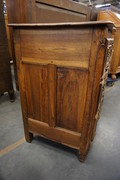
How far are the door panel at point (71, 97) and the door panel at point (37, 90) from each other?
11 cm

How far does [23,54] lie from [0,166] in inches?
34.7

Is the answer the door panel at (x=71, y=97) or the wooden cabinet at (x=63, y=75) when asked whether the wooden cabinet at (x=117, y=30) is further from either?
the door panel at (x=71, y=97)

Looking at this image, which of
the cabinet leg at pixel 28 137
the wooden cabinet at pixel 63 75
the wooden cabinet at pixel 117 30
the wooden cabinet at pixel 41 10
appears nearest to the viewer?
the wooden cabinet at pixel 63 75

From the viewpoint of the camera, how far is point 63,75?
798 mm

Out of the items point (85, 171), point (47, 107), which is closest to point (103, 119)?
point (85, 171)

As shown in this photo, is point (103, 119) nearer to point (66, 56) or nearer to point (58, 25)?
point (66, 56)

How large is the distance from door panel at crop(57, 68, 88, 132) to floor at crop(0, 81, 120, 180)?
1.02ft

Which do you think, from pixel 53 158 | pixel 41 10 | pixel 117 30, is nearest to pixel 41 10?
pixel 41 10

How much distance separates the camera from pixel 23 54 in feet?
2.80

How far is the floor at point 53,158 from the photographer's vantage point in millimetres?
911

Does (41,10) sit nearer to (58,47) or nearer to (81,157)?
(58,47)

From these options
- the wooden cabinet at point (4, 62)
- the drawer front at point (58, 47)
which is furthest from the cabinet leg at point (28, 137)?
the wooden cabinet at point (4, 62)

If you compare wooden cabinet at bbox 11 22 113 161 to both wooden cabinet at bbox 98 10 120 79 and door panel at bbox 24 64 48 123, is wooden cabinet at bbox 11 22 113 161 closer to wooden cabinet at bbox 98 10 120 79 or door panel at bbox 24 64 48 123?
door panel at bbox 24 64 48 123

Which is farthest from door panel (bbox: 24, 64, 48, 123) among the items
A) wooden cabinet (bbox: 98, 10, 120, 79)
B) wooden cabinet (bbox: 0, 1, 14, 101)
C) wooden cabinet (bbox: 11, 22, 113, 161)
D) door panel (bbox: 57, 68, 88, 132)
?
wooden cabinet (bbox: 98, 10, 120, 79)
